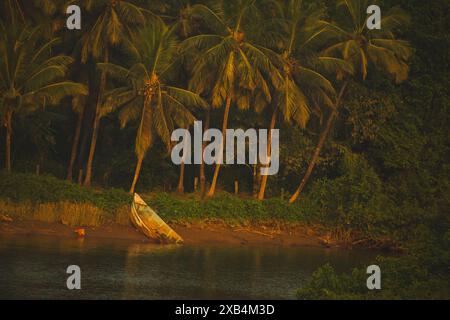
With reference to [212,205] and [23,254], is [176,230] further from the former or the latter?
[23,254]

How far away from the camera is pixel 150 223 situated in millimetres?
33219

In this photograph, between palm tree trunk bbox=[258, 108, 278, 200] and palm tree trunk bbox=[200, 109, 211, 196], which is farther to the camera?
palm tree trunk bbox=[200, 109, 211, 196]

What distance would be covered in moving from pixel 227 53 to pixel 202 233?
7399mm

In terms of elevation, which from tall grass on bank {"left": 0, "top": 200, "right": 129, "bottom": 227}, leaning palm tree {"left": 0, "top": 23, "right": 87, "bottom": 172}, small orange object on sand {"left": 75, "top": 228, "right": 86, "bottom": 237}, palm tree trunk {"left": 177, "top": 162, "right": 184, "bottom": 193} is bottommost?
small orange object on sand {"left": 75, "top": 228, "right": 86, "bottom": 237}

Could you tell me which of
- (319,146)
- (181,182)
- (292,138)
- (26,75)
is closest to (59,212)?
(26,75)

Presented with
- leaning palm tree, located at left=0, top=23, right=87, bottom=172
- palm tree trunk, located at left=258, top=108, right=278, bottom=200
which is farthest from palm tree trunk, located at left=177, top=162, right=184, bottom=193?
leaning palm tree, located at left=0, top=23, right=87, bottom=172

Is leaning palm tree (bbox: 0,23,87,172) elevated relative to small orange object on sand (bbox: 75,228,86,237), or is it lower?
elevated

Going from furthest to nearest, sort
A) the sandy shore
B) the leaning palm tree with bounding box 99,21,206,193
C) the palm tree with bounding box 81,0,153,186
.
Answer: the palm tree with bounding box 81,0,153,186 → the leaning palm tree with bounding box 99,21,206,193 → the sandy shore

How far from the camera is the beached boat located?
108ft

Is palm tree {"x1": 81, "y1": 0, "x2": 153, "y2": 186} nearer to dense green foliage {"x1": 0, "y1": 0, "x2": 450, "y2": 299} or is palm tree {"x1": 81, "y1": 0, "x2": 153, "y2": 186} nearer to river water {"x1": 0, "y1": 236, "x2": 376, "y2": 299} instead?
dense green foliage {"x1": 0, "y1": 0, "x2": 450, "y2": 299}

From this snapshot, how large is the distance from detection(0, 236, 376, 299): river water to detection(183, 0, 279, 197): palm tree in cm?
680

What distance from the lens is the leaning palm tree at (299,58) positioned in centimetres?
3634

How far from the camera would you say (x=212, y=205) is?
117 feet

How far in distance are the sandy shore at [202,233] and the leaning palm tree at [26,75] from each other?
3.54 metres
